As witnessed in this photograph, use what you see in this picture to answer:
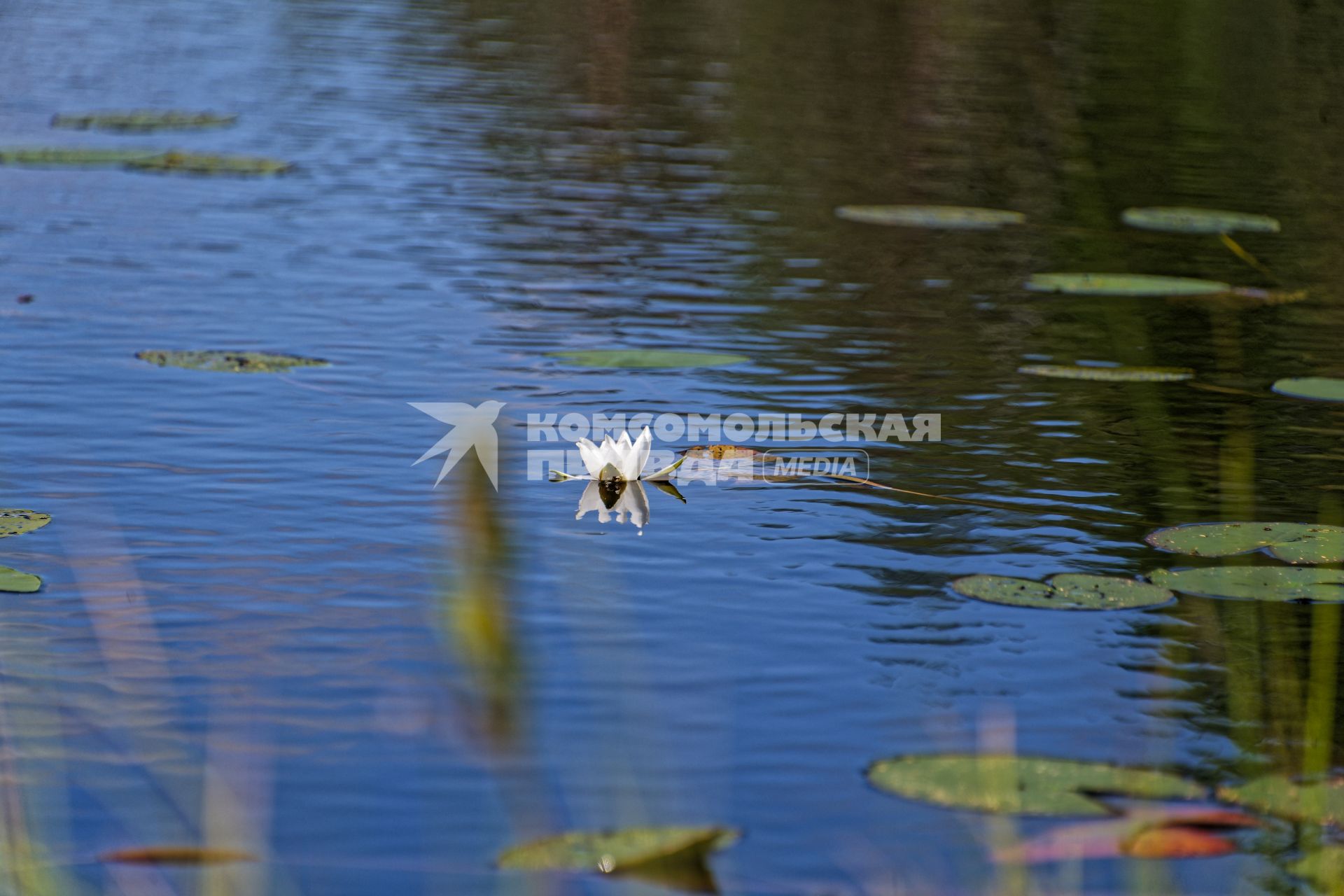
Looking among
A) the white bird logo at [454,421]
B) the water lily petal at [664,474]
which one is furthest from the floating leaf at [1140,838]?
the water lily petal at [664,474]

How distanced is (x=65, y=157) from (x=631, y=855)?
367 inches

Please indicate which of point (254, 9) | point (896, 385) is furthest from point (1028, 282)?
point (254, 9)

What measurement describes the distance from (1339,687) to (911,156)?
9.20m

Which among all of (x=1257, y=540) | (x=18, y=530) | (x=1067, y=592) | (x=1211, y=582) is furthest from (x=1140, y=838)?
(x=18, y=530)

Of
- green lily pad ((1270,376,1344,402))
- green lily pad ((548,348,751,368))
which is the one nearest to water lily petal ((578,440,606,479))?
green lily pad ((548,348,751,368))

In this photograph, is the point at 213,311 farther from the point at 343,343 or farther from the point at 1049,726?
the point at 1049,726

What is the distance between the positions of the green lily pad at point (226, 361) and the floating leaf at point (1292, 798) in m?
4.09

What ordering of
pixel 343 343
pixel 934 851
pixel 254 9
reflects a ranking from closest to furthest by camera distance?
pixel 934 851
pixel 343 343
pixel 254 9

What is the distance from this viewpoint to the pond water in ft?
10.4

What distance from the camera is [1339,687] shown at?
13.0ft

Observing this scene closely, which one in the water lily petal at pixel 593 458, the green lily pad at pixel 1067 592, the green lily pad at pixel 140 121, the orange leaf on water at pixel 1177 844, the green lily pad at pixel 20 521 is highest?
the green lily pad at pixel 140 121

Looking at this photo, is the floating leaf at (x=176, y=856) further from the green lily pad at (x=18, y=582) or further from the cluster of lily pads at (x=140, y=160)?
the cluster of lily pads at (x=140, y=160)

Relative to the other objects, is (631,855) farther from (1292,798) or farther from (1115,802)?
(1292,798)

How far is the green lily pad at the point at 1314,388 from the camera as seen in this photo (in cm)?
643
